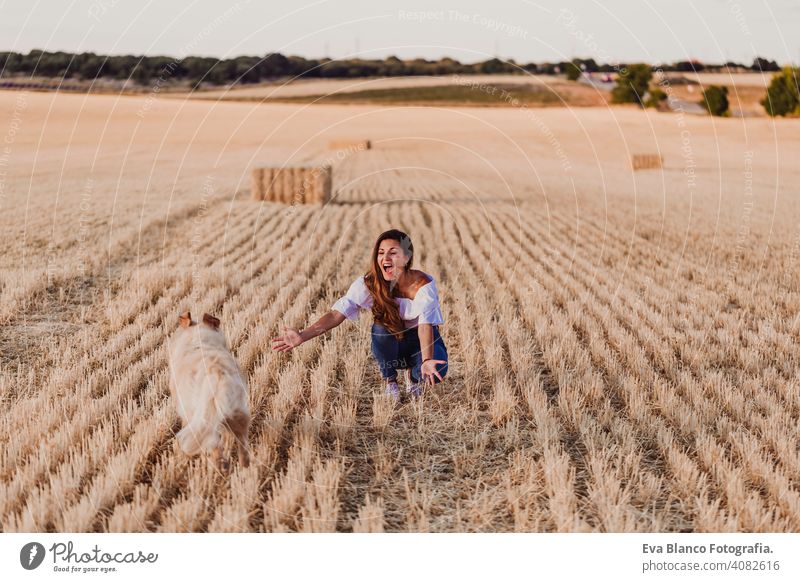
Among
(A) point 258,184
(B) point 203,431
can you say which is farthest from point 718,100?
(B) point 203,431

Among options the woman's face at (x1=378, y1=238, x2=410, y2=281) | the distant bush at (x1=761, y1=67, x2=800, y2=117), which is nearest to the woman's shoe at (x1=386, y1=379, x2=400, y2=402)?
the woman's face at (x1=378, y1=238, x2=410, y2=281)

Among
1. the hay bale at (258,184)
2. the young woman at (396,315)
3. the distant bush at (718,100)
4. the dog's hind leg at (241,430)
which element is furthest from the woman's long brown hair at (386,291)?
the distant bush at (718,100)

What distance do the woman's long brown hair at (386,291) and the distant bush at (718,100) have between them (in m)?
65.2

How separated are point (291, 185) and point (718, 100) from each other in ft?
187

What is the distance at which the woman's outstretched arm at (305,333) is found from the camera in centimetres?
521

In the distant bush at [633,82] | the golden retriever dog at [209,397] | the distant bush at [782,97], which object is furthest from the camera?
the distant bush at [633,82]

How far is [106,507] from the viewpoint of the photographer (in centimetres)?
416

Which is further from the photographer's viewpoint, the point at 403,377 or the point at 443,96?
the point at 443,96

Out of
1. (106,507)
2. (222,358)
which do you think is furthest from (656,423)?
(106,507)

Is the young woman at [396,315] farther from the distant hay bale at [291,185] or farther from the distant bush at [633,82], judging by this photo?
the distant bush at [633,82]

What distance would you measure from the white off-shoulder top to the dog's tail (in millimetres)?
1492

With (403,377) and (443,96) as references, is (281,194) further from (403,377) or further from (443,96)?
(443,96)
